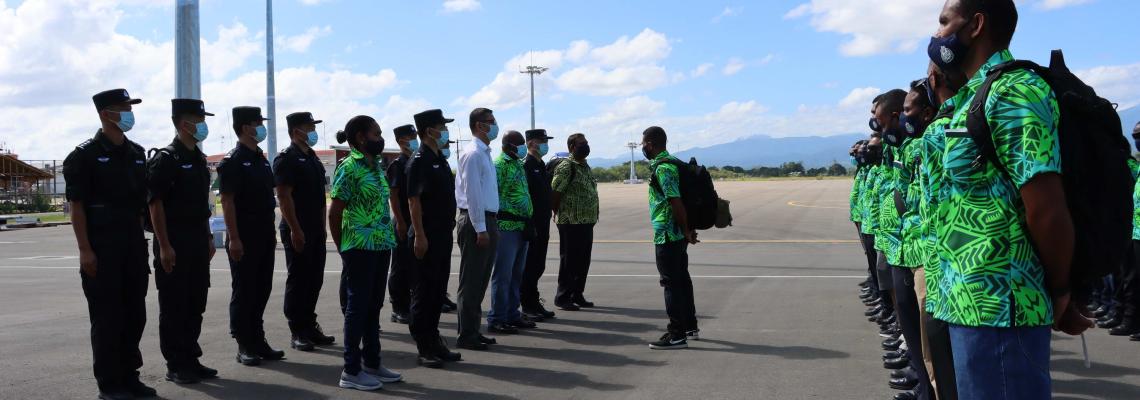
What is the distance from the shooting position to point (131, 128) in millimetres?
5996

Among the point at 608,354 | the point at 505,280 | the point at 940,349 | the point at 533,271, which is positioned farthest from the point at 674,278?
the point at 940,349

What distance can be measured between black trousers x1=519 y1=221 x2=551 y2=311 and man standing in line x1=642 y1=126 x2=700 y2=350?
1.98m

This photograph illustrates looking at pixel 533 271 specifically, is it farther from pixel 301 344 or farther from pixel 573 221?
pixel 301 344

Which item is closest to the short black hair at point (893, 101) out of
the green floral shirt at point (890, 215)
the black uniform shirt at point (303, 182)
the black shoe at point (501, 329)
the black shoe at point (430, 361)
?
the green floral shirt at point (890, 215)

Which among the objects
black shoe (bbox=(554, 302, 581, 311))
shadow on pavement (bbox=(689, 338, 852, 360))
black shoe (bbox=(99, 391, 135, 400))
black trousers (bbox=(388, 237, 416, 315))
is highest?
black trousers (bbox=(388, 237, 416, 315))

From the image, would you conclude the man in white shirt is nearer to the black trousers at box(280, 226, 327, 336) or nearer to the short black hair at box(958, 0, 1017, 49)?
the black trousers at box(280, 226, 327, 336)

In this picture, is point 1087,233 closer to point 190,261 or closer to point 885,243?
point 885,243

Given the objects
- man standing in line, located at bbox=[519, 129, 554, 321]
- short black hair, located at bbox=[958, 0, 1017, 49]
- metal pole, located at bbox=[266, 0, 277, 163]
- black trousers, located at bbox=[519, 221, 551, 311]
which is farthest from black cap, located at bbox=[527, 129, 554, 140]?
metal pole, located at bbox=[266, 0, 277, 163]

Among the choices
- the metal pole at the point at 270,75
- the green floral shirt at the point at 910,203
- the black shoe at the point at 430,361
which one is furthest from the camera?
the metal pole at the point at 270,75

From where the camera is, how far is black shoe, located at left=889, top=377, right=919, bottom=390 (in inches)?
224

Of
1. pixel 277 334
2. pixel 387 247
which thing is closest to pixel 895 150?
pixel 387 247

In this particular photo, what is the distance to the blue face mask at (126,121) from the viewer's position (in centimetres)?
586

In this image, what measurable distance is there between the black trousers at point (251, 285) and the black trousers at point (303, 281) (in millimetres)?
312

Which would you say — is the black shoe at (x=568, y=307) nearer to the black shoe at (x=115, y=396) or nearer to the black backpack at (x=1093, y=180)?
the black shoe at (x=115, y=396)
